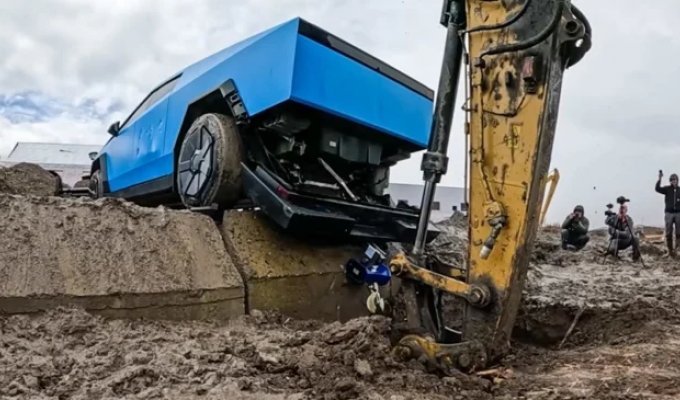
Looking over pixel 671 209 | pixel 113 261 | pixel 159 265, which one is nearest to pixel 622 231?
pixel 671 209

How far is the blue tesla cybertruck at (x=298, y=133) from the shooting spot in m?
3.89

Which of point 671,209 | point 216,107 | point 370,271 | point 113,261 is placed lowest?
point 370,271

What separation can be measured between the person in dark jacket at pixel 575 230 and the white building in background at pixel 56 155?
1197 centimetres

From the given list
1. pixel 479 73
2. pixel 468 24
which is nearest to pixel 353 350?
pixel 479 73

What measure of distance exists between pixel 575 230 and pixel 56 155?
1454cm

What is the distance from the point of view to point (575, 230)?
10.6 metres

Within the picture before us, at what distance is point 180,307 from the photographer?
3.47 meters

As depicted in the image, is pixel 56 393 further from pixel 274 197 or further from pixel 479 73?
pixel 479 73

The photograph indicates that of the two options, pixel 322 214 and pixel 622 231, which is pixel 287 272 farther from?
pixel 622 231

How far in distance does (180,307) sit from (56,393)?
3.87ft

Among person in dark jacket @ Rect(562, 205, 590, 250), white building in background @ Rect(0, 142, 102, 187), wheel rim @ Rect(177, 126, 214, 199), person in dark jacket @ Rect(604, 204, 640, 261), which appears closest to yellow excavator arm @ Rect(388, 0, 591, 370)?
wheel rim @ Rect(177, 126, 214, 199)

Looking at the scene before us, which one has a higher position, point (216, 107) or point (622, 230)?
point (216, 107)

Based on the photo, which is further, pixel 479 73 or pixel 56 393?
pixel 479 73

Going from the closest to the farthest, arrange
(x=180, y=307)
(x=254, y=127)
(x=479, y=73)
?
(x=479, y=73), (x=180, y=307), (x=254, y=127)
